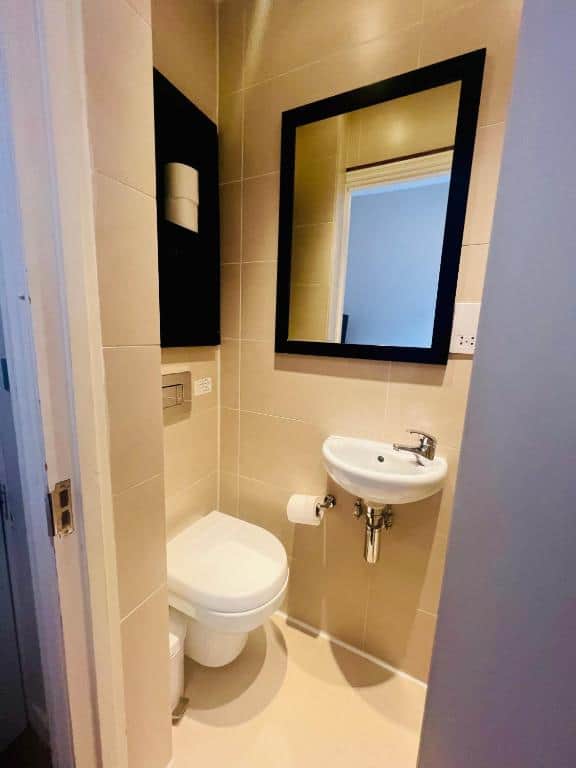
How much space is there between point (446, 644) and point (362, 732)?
3.32ft

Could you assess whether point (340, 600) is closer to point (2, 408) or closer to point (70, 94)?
point (2, 408)

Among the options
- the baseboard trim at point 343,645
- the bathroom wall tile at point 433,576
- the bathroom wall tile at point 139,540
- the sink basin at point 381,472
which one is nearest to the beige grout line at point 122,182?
the bathroom wall tile at point 139,540

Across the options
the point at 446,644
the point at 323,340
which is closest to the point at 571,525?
the point at 446,644

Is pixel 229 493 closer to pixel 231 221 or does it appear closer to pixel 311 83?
→ pixel 231 221

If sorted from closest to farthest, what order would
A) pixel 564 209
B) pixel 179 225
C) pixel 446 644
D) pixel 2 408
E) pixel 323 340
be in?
pixel 564 209 → pixel 446 644 → pixel 2 408 → pixel 179 225 → pixel 323 340

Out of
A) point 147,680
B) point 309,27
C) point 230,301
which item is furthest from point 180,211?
point 147,680

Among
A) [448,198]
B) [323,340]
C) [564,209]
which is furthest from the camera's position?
[323,340]

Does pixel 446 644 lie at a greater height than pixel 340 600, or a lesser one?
greater

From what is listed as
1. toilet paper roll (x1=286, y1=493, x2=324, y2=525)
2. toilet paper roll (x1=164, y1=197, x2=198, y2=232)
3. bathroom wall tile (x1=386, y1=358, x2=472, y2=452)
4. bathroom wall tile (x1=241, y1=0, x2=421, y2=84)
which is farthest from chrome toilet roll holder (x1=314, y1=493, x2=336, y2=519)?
bathroom wall tile (x1=241, y1=0, x2=421, y2=84)

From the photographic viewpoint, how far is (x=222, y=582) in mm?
1022

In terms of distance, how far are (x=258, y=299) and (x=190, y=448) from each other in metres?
0.71

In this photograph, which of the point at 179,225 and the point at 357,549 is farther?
the point at 357,549

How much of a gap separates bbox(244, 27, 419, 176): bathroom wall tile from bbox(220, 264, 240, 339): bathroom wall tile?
0.39 m

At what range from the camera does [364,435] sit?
3.91 feet
